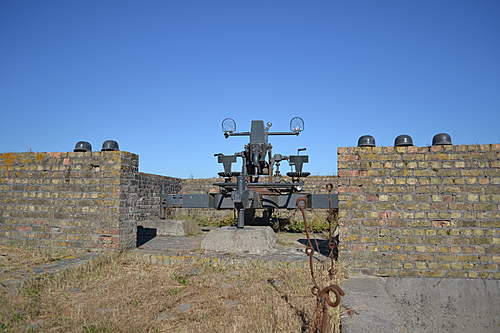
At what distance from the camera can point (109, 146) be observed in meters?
6.54

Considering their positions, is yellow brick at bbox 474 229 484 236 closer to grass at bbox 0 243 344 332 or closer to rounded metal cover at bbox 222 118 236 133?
grass at bbox 0 243 344 332

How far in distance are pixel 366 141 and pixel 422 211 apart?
1.30m

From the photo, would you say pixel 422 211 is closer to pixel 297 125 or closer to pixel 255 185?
pixel 255 185

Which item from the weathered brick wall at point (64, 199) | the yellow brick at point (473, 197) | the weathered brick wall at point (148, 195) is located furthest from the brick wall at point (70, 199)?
the yellow brick at point (473, 197)

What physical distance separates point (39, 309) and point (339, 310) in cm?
308

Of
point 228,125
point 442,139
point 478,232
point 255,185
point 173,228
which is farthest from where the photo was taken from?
point 173,228

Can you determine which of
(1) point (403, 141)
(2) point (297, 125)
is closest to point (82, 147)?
(2) point (297, 125)

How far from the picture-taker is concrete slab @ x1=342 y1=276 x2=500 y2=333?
11.4ft

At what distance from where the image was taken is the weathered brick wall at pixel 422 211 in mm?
5086

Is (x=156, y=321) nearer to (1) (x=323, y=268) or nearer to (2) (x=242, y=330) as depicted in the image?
(2) (x=242, y=330)

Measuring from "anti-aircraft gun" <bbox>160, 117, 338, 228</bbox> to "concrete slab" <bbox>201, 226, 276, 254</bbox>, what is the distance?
313 mm

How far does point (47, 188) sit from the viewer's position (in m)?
6.65

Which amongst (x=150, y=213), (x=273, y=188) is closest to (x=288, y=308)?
(x=273, y=188)

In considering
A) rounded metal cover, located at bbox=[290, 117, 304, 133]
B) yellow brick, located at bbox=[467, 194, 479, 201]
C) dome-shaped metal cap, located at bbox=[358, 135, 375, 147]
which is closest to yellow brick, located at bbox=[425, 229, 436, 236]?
yellow brick, located at bbox=[467, 194, 479, 201]
